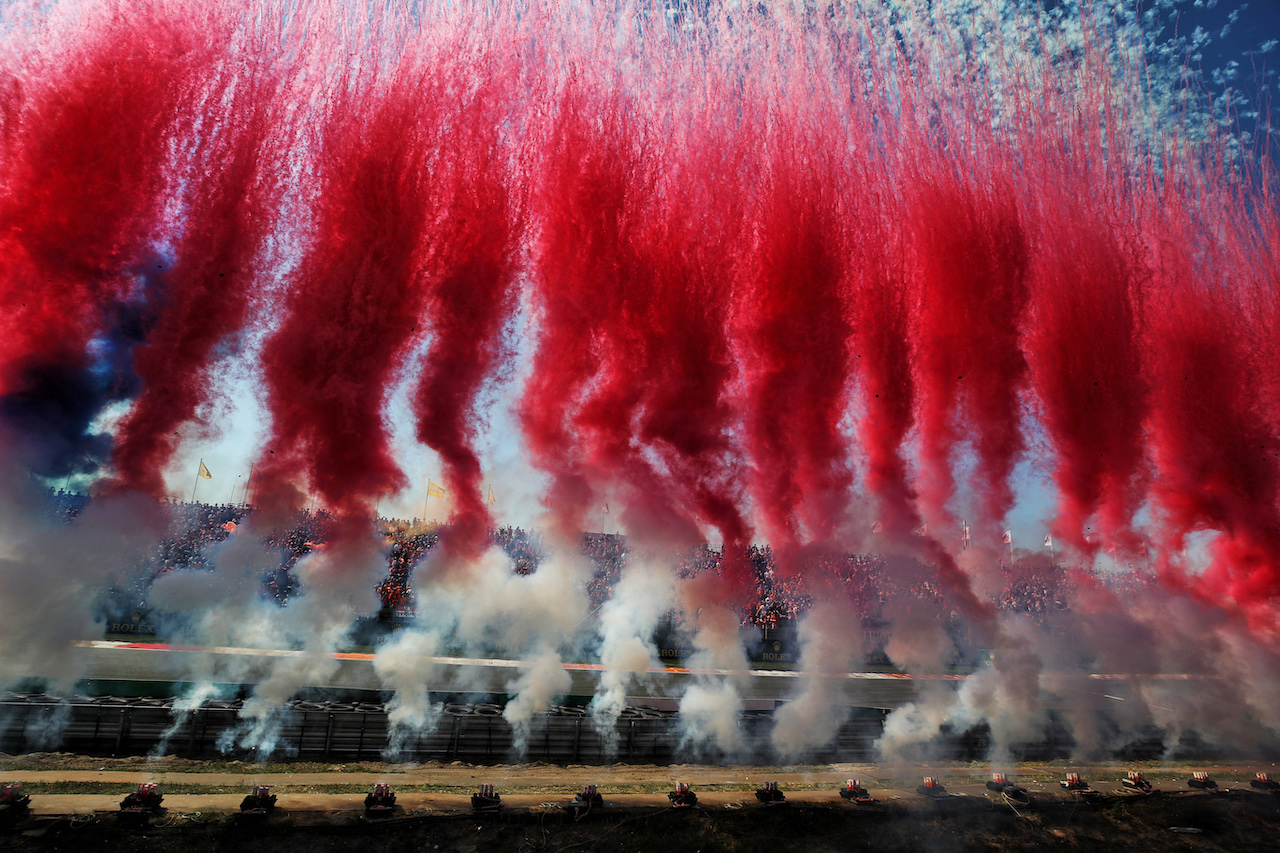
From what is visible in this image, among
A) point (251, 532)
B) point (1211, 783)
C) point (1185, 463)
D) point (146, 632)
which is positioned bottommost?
point (1211, 783)

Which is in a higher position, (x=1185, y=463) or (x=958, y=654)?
(x=1185, y=463)

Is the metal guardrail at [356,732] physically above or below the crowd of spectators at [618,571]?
below

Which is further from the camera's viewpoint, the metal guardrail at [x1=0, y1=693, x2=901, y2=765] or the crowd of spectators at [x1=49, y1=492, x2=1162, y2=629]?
the crowd of spectators at [x1=49, y1=492, x2=1162, y2=629]

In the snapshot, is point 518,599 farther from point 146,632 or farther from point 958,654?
point 958,654

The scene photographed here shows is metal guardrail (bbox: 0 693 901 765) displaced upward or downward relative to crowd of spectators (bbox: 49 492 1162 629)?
downward

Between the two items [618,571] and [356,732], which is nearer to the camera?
[356,732]

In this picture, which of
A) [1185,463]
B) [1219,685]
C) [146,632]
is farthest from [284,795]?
[1219,685]

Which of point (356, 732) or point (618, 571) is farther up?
point (618, 571)

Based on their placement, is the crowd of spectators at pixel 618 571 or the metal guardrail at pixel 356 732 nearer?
the metal guardrail at pixel 356 732
